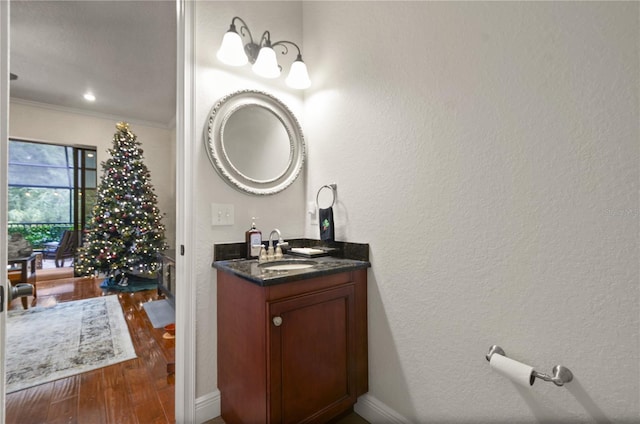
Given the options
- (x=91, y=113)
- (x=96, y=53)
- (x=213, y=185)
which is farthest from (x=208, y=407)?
(x=91, y=113)

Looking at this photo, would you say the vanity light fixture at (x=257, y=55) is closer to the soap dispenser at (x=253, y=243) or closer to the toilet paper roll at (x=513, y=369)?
the soap dispenser at (x=253, y=243)

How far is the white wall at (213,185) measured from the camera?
5.08 feet

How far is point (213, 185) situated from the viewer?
1.60 metres

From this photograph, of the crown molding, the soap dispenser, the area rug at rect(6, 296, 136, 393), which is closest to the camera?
the soap dispenser

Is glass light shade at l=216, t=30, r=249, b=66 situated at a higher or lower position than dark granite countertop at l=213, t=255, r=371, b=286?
higher

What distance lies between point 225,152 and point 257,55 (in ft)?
2.11

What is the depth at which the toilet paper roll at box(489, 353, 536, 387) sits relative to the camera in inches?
37.0

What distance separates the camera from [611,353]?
2.87 ft

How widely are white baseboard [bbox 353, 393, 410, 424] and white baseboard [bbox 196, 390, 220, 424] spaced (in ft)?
2.45

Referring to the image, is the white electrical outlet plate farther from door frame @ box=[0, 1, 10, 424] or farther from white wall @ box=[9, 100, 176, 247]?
white wall @ box=[9, 100, 176, 247]

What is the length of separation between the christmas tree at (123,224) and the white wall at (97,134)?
0.68 meters

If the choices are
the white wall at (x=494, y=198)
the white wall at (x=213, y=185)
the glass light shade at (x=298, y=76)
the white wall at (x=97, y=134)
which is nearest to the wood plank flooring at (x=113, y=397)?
the white wall at (x=213, y=185)

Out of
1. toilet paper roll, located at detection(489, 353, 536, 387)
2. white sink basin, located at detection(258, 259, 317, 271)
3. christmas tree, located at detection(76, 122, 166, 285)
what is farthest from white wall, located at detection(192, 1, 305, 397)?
christmas tree, located at detection(76, 122, 166, 285)

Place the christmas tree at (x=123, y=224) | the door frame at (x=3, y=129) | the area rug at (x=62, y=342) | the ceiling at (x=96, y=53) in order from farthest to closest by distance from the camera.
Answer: the christmas tree at (x=123, y=224) → the ceiling at (x=96, y=53) → the area rug at (x=62, y=342) → the door frame at (x=3, y=129)
